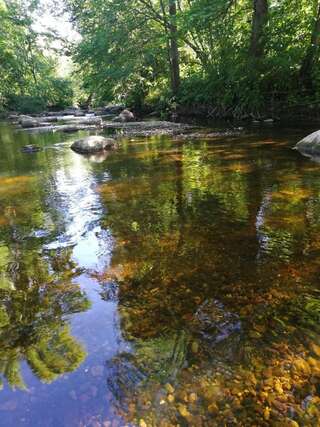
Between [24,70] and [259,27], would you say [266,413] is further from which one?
[24,70]

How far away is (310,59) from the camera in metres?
12.8

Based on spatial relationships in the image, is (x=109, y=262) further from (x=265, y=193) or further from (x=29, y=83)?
(x=29, y=83)

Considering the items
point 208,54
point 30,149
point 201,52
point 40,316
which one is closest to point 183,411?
point 40,316

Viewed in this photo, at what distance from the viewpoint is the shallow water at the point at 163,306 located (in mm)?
1838

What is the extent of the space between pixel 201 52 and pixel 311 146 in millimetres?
13356

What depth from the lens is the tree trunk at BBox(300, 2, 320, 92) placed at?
39.9ft

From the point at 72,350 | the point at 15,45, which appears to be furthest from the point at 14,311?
the point at 15,45

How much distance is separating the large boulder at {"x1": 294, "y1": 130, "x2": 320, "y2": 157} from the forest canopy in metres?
5.78

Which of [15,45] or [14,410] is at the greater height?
[15,45]

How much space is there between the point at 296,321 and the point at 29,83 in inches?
1503

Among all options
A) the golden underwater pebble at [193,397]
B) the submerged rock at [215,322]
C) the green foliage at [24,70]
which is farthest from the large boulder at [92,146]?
the green foliage at [24,70]

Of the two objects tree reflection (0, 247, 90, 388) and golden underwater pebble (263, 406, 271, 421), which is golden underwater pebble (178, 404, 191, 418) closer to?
golden underwater pebble (263, 406, 271, 421)

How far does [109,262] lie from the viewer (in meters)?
3.34

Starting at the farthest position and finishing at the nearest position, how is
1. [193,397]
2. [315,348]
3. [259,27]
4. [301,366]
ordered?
1. [259,27]
2. [315,348]
3. [301,366]
4. [193,397]
